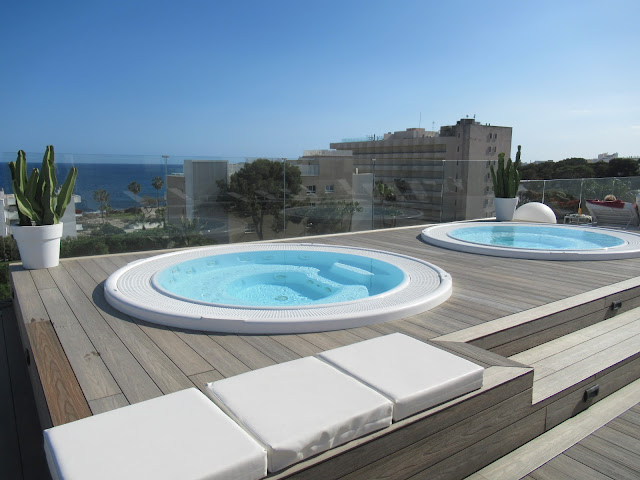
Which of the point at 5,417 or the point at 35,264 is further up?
the point at 35,264

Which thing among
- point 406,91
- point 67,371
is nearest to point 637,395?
point 67,371

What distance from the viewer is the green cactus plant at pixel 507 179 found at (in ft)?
27.4

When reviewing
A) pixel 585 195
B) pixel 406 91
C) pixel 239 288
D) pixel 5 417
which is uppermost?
pixel 406 91

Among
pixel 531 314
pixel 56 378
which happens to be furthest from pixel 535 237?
pixel 56 378

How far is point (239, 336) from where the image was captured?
9.28ft

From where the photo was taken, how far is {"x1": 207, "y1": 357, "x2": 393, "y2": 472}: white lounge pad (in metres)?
1.55

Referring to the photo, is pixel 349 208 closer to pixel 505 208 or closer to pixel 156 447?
pixel 505 208

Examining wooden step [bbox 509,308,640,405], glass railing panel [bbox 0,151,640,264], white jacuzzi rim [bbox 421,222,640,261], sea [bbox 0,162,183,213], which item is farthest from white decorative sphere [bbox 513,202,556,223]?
sea [bbox 0,162,183,213]

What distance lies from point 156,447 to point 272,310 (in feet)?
5.35

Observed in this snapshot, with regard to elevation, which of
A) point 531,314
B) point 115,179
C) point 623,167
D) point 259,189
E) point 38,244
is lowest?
point 531,314

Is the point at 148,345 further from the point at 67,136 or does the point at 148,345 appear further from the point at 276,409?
the point at 67,136

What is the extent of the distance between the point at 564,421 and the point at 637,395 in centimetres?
75

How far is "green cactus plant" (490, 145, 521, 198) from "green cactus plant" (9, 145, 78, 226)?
714 centimetres

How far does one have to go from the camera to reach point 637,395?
298cm
